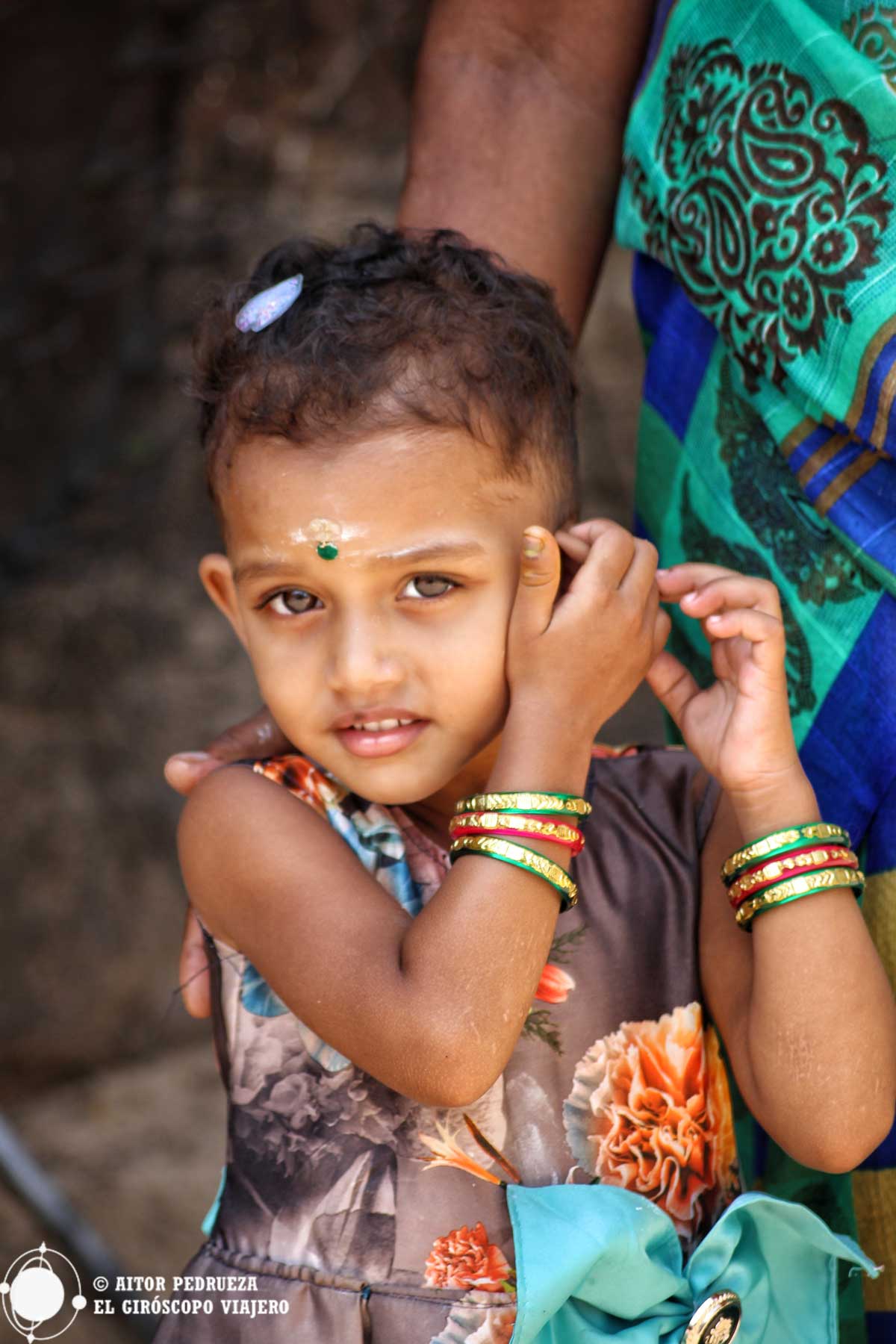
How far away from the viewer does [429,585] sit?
1515 mm

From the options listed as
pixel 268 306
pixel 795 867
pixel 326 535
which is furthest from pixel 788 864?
pixel 268 306

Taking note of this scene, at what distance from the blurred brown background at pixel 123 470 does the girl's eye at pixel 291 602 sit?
99.8 inches

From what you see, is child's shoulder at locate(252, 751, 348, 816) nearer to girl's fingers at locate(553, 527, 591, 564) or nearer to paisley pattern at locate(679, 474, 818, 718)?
girl's fingers at locate(553, 527, 591, 564)

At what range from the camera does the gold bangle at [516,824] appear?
1401 millimetres

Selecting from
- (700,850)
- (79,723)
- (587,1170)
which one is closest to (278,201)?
(79,723)

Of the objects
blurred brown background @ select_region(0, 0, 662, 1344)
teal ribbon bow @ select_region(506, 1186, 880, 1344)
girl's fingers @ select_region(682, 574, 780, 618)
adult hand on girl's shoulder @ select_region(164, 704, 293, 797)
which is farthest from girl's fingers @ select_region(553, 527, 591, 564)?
blurred brown background @ select_region(0, 0, 662, 1344)

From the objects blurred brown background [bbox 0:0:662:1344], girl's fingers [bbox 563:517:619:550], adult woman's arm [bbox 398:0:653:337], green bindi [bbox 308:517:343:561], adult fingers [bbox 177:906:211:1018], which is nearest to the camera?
green bindi [bbox 308:517:343:561]

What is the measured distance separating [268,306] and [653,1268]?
114 cm

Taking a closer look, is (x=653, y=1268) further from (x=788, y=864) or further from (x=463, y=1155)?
(x=788, y=864)

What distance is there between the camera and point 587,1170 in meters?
1.53

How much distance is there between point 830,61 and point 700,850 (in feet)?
2.98

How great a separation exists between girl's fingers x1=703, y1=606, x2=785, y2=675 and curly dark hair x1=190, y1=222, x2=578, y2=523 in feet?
0.91

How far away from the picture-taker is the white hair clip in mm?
1611

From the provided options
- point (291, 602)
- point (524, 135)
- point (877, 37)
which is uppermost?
point (877, 37)
